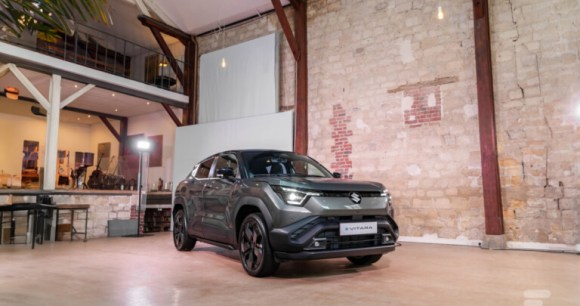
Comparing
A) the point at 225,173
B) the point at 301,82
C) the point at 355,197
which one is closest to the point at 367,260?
the point at 355,197

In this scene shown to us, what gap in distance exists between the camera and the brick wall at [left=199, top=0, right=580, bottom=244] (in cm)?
636

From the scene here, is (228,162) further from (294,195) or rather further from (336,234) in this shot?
(336,234)

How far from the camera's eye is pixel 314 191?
373cm

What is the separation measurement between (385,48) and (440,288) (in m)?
5.83

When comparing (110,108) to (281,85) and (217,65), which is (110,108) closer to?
(217,65)

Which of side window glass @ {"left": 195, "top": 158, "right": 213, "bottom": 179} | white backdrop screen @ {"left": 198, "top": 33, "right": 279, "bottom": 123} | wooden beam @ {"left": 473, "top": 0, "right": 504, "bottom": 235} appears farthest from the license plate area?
white backdrop screen @ {"left": 198, "top": 33, "right": 279, "bottom": 123}

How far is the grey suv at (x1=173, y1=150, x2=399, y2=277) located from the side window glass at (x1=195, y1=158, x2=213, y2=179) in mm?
652

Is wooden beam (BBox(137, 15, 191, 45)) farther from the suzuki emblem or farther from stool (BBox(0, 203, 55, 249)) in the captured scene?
the suzuki emblem

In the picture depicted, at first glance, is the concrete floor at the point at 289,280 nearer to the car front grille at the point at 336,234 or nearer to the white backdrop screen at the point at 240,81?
the car front grille at the point at 336,234

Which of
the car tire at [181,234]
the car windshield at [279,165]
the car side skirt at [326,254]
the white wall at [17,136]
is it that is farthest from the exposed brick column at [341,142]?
the white wall at [17,136]

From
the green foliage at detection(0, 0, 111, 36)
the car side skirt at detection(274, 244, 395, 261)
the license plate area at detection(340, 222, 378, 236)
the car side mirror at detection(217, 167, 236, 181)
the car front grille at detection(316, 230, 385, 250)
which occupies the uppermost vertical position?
the green foliage at detection(0, 0, 111, 36)

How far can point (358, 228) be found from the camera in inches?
149

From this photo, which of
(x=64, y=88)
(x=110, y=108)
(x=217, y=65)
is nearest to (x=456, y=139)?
(x=217, y=65)

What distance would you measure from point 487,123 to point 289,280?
4796mm
